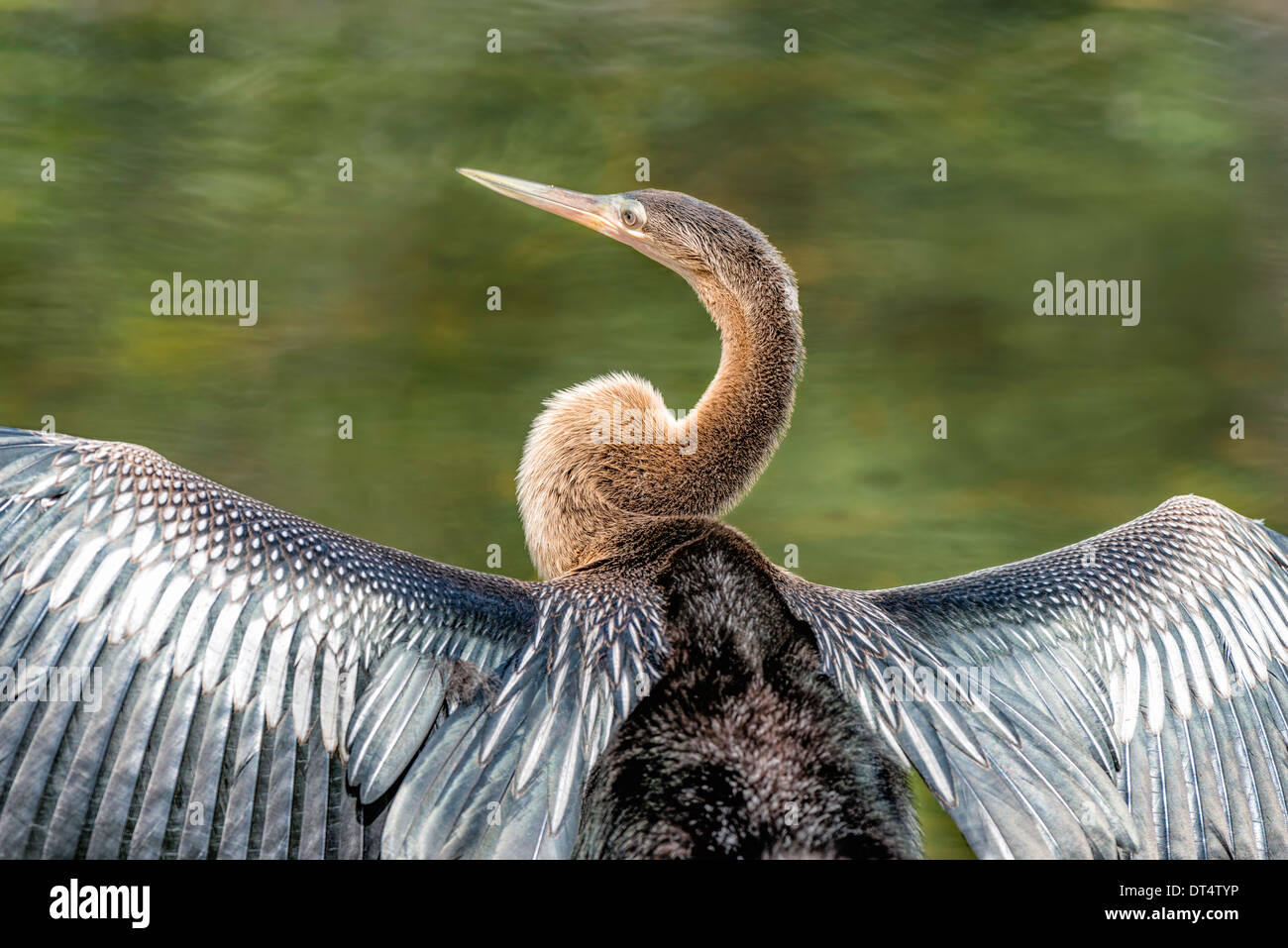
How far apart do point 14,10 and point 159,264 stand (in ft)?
3.63

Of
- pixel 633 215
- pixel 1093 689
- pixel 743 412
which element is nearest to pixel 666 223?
pixel 633 215

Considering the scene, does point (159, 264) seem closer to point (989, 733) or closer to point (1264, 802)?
point (989, 733)

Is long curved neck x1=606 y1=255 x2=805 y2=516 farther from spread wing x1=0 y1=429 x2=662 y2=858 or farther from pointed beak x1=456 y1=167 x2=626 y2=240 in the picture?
spread wing x1=0 y1=429 x2=662 y2=858

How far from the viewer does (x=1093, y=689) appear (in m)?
2.46

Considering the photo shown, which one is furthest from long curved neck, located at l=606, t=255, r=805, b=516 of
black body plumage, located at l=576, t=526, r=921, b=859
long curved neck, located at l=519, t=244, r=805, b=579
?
black body plumage, located at l=576, t=526, r=921, b=859

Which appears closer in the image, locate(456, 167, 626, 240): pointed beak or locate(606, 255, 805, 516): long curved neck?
locate(606, 255, 805, 516): long curved neck

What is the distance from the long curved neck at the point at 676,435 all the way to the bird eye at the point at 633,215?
269 millimetres

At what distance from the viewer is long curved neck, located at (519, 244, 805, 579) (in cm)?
282

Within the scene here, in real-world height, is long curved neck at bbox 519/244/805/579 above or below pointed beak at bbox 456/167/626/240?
below

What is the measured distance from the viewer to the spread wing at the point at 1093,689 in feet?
7.20

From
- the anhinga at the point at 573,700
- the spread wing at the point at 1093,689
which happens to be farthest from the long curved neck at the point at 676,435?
the spread wing at the point at 1093,689

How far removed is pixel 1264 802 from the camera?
241cm

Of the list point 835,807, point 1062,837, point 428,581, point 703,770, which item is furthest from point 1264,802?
point 428,581

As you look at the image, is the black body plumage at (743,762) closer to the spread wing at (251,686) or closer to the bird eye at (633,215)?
the spread wing at (251,686)
